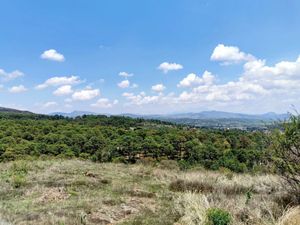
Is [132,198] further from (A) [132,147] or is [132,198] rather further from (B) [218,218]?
(A) [132,147]

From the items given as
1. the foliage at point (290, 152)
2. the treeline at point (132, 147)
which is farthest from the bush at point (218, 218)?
the treeline at point (132, 147)

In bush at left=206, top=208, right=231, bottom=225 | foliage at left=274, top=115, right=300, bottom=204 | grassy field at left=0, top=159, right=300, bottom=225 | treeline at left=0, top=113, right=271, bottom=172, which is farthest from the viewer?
treeline at left=0, top=113, right=271, bottom=172

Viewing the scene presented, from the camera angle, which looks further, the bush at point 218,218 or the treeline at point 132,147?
the treeline at point 132,147

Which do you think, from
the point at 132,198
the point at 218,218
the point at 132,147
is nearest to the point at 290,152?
the point at 218,218

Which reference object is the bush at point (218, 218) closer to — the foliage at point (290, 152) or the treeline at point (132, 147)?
the foliage at point (290, 152)

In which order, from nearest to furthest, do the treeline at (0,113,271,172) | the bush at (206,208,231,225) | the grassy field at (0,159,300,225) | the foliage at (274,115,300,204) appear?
the bush at (206,208,231,225) < the grassy field at (0,159,300,225) < the foliage at (274,115,300,204) < the treeline at (0,113,271,172)

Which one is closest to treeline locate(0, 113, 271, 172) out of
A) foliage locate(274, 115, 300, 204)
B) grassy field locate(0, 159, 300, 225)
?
grassy field locate(0, 159, 300, 225)

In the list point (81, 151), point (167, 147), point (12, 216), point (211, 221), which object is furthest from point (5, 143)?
point (211, 221)

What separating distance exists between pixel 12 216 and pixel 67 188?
126 inches

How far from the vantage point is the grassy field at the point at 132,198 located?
7535mm

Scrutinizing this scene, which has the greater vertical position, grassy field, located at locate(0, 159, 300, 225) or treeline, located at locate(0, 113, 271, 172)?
grassy field, located at locate(0, 159, 300, 225)

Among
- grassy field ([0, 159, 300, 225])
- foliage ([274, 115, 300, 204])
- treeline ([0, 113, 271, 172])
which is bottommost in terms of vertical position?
treeline ([0, 113, 271, 172])

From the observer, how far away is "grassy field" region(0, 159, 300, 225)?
24.7 ft

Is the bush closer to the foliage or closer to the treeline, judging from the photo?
the foliage
